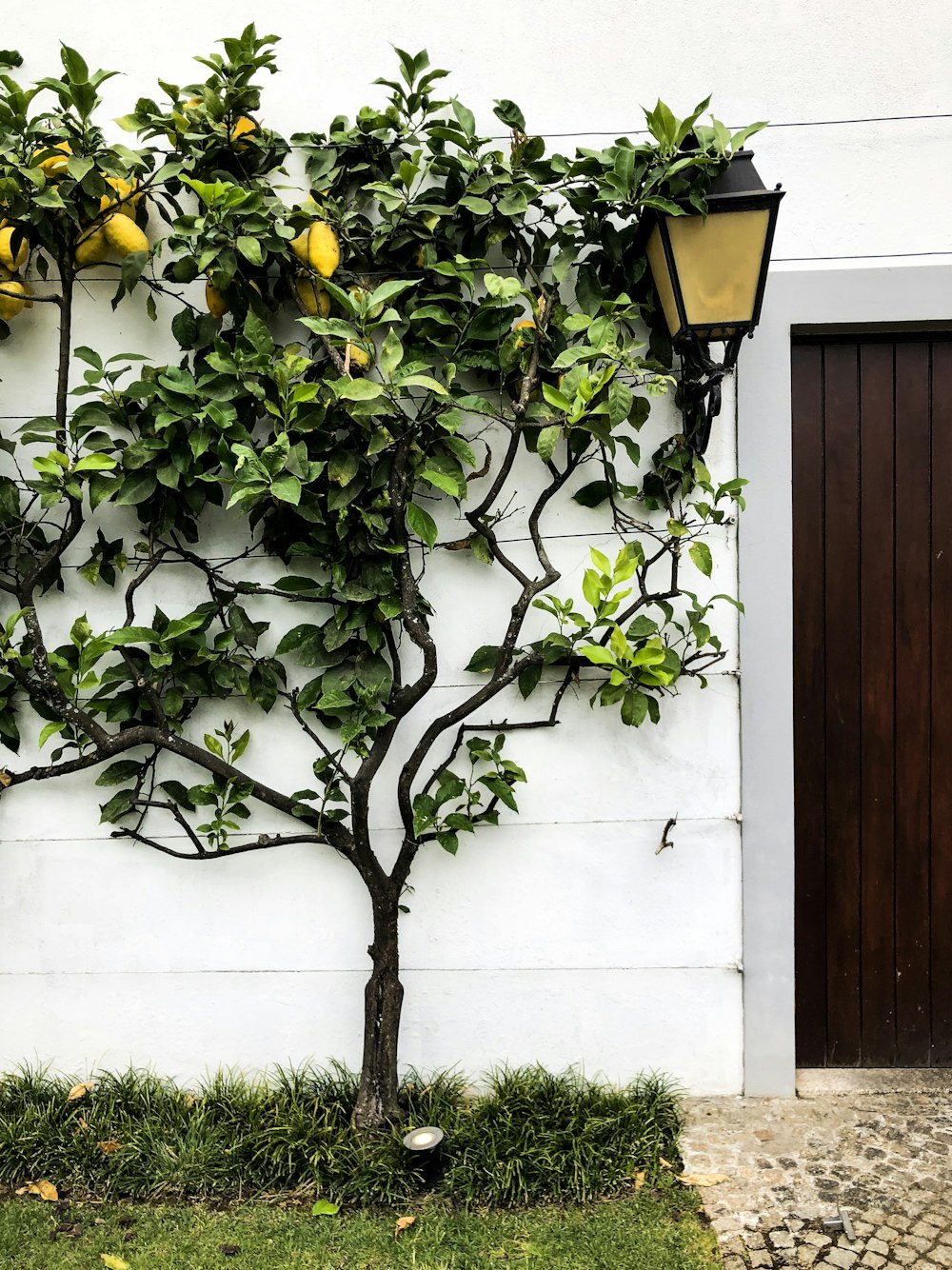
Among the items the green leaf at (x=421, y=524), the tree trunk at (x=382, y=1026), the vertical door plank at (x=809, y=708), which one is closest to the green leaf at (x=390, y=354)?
the green leaf at (x=421, y=524)

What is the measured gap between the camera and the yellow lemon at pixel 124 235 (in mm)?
2262

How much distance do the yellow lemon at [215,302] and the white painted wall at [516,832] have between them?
0.26 m

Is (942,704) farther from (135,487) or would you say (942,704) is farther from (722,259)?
(135,487)

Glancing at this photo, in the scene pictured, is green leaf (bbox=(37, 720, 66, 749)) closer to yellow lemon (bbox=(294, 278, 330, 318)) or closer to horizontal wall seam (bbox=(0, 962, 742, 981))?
horizontal wall seam (bbox=(0, 962, 742, 981))

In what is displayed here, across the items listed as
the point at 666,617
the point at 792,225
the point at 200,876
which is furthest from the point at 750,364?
the point at 200,876

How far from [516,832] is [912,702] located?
128 cm

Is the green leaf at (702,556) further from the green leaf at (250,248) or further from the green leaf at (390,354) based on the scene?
the green leaf at (250,248)

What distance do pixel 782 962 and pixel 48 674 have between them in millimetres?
2224

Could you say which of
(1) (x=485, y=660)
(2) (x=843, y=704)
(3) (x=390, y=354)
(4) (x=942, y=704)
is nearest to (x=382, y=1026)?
(1) (x=485, y=660)

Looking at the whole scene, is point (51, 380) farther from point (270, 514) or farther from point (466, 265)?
point (466, 265)

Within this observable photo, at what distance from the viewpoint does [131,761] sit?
7.98 feet

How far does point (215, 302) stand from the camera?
2297mm

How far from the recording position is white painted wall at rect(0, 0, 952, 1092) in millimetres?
2324

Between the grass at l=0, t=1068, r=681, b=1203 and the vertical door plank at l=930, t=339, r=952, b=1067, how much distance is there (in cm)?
92
